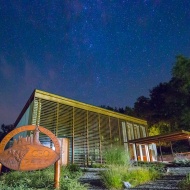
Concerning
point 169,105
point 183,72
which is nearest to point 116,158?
point 183,72

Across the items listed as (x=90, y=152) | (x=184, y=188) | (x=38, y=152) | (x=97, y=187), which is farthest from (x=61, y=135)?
(x=184, y=188)

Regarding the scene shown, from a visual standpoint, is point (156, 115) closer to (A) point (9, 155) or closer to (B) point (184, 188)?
(B) point (184, 188)

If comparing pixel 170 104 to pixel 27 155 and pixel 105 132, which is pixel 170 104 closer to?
pixel 105 132

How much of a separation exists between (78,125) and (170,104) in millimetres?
15867

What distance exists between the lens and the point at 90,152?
11.9 m

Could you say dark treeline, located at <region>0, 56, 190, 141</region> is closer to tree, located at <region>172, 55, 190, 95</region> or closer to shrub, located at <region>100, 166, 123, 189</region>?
tree, located at <region>172, 55, 190, 95</region>

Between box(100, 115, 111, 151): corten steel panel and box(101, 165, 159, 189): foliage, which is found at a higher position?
box(100, 115, 111, 151): corten steel panel

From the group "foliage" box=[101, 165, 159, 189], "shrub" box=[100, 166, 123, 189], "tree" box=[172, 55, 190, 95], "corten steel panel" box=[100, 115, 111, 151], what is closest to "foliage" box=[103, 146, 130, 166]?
"foliage" box=[101, 165, 159, 189]

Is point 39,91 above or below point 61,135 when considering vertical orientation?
above

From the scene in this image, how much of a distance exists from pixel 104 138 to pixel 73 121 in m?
3.24

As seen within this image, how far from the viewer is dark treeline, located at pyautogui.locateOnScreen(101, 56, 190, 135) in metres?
21.4

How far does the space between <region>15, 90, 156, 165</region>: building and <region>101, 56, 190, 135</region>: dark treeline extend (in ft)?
32.1

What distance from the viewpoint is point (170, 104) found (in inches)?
922

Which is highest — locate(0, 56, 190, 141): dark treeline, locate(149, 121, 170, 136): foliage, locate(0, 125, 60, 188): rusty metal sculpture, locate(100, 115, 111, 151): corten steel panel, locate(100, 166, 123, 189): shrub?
locate(0, 56, 190, 141): dark treeline
